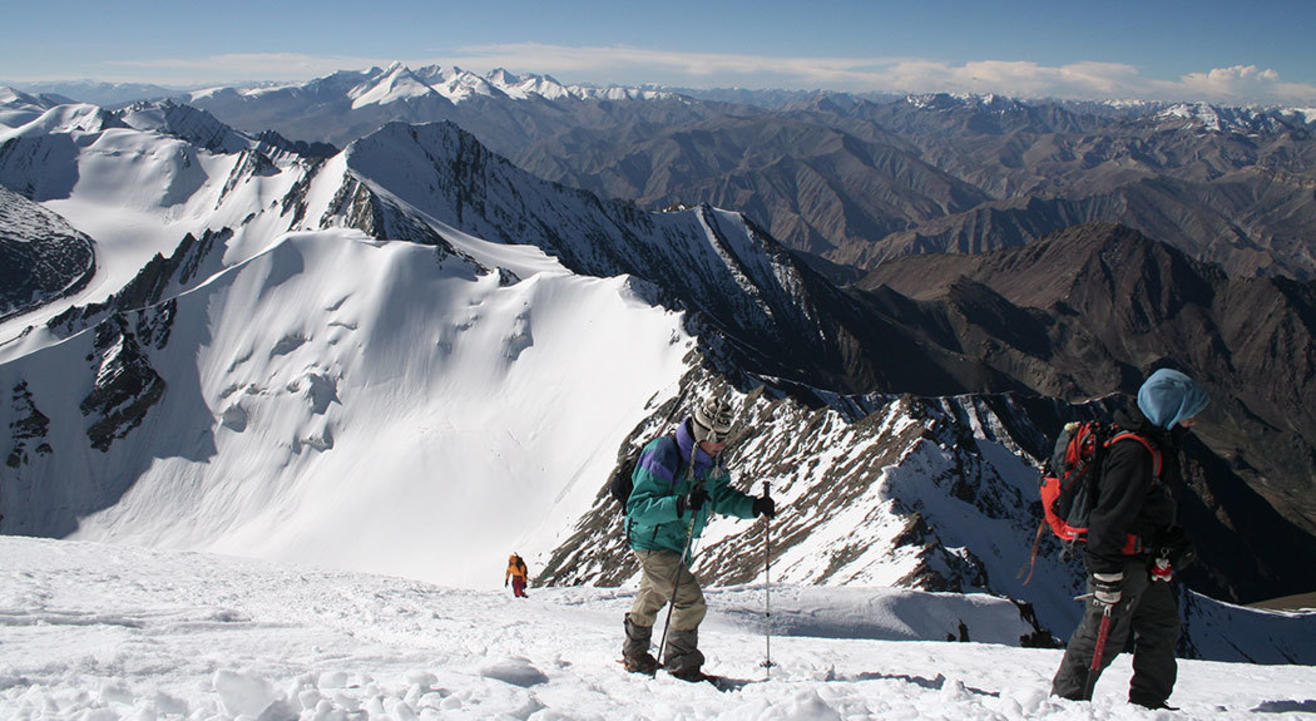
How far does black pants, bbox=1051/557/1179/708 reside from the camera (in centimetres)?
830

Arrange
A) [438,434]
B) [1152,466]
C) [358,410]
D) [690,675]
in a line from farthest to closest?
[358,410], [438,434], [690,675], [1152,466]

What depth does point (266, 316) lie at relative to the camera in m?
82.2

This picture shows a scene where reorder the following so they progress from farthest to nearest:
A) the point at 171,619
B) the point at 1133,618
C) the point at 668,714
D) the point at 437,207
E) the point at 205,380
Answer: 1. the point at 437,207
2. the point at 205,380
3. the point at 171,619
4. the point at 1133,618
5. the point at 668,714

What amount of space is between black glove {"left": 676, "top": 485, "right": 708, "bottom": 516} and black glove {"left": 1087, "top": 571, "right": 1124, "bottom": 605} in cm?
423

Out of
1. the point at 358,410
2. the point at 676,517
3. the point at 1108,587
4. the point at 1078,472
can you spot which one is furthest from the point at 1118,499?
the point at 358,410

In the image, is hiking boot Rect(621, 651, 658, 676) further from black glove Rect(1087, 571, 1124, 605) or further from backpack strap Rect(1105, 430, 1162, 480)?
backpack strap Rect(1105, 430, 1162, 480)

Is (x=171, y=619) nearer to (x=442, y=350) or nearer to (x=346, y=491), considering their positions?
(x=346, y=491)

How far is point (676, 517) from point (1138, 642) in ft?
17.7

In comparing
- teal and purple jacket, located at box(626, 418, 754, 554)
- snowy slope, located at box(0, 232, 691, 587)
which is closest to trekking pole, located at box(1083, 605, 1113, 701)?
teal and purple jacket, located at box(626, 418, 754, 554)

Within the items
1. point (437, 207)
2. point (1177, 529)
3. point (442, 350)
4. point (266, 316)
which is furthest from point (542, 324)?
point (437, 207)

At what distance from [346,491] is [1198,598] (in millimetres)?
61118

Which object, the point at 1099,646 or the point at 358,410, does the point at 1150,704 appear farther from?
Answer: the point at 358,410

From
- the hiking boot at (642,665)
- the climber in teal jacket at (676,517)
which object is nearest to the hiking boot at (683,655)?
the climber in teal jacket at (676,517)

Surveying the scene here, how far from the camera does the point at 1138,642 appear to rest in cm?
865
